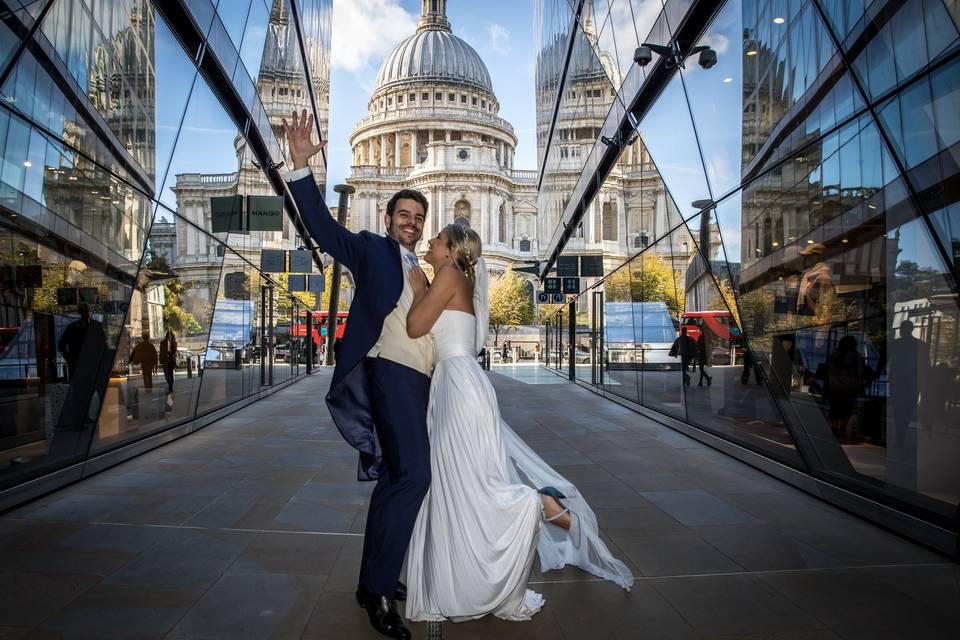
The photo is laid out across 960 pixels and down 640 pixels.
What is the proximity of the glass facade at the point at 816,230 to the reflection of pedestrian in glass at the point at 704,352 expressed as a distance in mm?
42

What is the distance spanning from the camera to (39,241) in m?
5.25

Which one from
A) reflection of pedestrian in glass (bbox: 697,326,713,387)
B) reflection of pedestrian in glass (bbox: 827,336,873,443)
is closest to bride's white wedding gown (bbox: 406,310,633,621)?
reflection of pedestrian in glass (bbox: 827,336,873,443)

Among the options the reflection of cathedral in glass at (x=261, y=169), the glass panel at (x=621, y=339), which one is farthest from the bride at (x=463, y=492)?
the glass panel at (x=621, y=339)

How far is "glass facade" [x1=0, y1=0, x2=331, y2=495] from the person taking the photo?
5023 mm

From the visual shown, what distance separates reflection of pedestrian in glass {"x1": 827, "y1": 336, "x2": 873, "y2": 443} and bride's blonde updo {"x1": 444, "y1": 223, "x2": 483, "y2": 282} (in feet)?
10.3

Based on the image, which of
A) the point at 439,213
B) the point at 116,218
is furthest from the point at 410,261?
the point at 439,213

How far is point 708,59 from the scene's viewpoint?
7.81 m

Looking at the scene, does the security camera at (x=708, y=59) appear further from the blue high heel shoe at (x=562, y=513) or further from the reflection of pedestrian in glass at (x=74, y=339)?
the reflection of pedestrian in glass at (x=74, y=339)

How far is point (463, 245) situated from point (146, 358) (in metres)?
5.60

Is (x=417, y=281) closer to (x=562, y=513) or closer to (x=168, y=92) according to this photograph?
(x=562, y=513)

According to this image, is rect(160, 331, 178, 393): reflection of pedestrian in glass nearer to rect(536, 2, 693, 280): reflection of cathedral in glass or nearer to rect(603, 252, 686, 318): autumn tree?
rect(536, 2, 693, 280): reflection of cathedral in glass

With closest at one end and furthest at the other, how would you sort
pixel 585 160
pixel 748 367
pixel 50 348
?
pixel 50 348
pixel 748 367
pixel 585 160

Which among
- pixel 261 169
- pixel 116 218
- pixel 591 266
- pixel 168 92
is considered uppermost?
pixel 261 169

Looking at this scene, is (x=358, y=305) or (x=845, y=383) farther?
(x=845, y=383)
